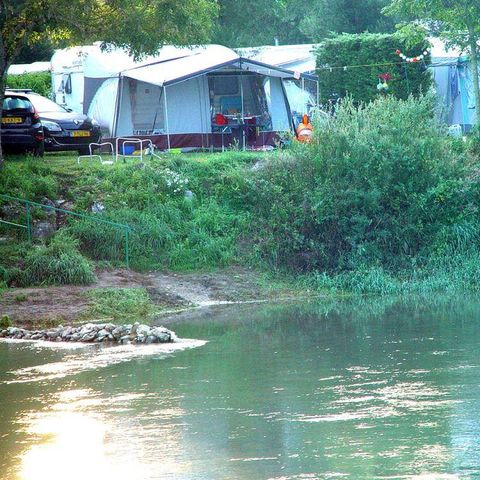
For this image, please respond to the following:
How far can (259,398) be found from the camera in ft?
47.2

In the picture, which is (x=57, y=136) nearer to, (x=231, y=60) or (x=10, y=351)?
(x=231, y=60)

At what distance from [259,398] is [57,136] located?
16084mm

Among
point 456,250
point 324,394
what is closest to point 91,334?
point 324,394

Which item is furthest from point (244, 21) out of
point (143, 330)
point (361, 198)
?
point (143, 330)

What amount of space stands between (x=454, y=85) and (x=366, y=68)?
3007 millimetres

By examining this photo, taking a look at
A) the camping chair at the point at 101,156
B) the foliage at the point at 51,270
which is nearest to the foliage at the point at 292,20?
the camping chair at the point at 101,156

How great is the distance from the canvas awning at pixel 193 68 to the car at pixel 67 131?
2.11m

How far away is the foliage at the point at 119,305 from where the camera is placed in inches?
832

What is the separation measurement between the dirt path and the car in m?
6.55

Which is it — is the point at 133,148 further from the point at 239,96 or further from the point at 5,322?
the point at 5,322

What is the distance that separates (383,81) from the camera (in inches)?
1428

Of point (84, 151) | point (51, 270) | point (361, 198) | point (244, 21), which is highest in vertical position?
point (244, 21)

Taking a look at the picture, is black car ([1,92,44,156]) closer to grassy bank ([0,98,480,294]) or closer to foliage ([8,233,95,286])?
grassy bank ([0,98,480,294])

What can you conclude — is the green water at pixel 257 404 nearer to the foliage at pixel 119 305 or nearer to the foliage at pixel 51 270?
the foliage at pixel 119 305
